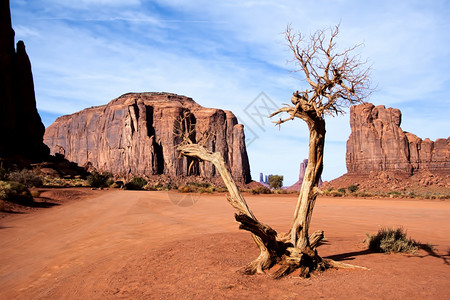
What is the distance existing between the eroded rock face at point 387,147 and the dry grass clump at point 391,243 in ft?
249

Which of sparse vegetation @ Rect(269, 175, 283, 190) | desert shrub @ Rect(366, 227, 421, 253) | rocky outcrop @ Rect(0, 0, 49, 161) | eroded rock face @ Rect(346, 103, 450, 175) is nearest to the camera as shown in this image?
desert shrub @ Rect(366, 227, 421, 253)

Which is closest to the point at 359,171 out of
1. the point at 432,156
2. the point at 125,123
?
the point at 432,156

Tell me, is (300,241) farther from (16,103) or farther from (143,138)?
(143,138)

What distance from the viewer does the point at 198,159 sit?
855 centimetres

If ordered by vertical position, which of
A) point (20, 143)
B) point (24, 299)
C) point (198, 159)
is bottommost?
point (24, 299)

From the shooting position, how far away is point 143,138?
323ft

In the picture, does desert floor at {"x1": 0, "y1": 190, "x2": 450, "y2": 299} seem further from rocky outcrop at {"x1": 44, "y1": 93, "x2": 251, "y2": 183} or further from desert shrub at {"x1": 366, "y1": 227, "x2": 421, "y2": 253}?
rocky outcrop at {"x1": 44, "y1": 93, "x2": 251, "y2": 183}

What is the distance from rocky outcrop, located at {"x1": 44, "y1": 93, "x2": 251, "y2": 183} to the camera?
9681 centimetres

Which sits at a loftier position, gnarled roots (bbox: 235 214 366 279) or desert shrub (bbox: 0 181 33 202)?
desert shrub (bbox: 0 181 33 202)

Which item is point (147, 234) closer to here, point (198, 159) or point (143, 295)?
point (198, 159)

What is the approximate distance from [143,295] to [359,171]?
3463 inches

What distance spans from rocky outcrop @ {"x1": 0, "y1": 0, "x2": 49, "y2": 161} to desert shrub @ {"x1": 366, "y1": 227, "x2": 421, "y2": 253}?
48.6m

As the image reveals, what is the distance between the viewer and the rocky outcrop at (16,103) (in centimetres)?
4894

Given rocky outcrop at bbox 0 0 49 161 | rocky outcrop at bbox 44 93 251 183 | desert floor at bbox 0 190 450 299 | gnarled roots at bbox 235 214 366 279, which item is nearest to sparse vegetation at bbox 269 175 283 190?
rocky outcrop at bbox 44 93 251 183
